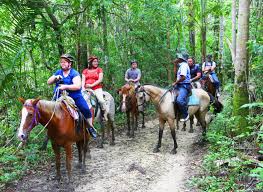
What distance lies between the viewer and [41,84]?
1054 cm

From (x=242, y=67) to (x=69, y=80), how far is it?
4262mm

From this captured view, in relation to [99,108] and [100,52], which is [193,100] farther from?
[100,52]

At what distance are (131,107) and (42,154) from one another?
3.60 metres

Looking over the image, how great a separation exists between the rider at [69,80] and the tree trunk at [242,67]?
3846 mm

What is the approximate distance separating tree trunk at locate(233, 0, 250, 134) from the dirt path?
4.98ft

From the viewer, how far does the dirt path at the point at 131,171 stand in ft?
21.5

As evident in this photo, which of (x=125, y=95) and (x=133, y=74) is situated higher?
(x=133, y=74)

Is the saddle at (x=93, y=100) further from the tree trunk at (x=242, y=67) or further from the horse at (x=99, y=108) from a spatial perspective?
the tree trunk at (x=242, y=67)

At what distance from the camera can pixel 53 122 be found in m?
6.29

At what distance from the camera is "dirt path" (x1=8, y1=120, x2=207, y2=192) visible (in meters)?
6.54

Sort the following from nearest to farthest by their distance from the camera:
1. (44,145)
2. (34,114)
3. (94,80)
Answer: (34,114) → (44,145) → (94,80)

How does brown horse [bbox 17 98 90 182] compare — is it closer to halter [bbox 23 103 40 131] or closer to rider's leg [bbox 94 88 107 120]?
halter [bbox 23 103 40 131]

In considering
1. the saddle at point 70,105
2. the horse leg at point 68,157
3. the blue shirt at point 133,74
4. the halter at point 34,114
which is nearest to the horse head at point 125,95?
the blue shirt at point 133,74

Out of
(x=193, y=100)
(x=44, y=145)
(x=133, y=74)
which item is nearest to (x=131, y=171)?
(x=44, y=145)
